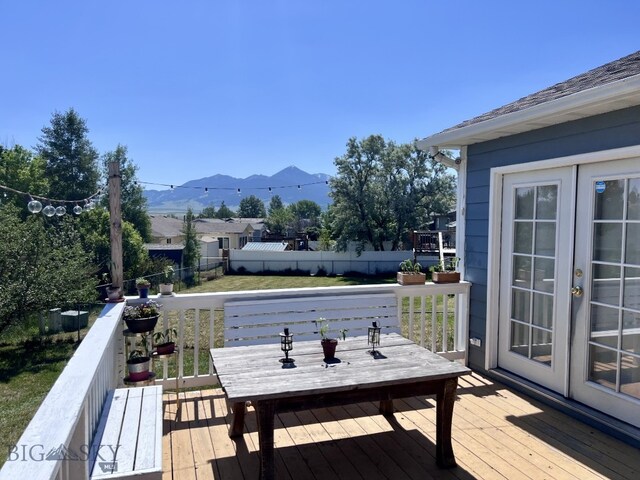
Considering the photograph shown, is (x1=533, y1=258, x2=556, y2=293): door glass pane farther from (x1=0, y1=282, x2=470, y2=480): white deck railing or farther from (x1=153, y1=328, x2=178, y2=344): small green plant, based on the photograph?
(x1=153, y1=328, x2=178, y2=344): small green plant

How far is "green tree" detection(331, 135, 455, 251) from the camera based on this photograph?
23656 millimetres

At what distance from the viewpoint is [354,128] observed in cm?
2395

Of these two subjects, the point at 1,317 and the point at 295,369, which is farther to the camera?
the point at 1,317

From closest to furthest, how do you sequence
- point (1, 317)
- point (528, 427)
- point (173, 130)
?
point (528, 427) → point (1, 317) → point (173, 130)

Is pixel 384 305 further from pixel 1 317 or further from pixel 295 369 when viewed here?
pixel 1 317

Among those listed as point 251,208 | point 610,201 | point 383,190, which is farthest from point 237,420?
point 251,208

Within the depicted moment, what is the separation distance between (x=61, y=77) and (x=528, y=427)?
103 feet

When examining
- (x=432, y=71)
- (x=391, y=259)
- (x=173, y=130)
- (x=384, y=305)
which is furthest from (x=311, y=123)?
(x=384, y=305)

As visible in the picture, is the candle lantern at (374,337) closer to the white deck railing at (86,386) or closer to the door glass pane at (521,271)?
the white deck railing at (86,386)

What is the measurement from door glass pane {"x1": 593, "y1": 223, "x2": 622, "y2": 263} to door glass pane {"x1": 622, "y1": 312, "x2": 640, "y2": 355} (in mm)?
343

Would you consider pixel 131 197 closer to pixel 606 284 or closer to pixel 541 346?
pixel 541 346

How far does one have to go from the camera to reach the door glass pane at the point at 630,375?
266 centimetres

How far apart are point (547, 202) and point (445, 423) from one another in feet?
5.97

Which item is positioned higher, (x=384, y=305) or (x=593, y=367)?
(x=384, y=305)
